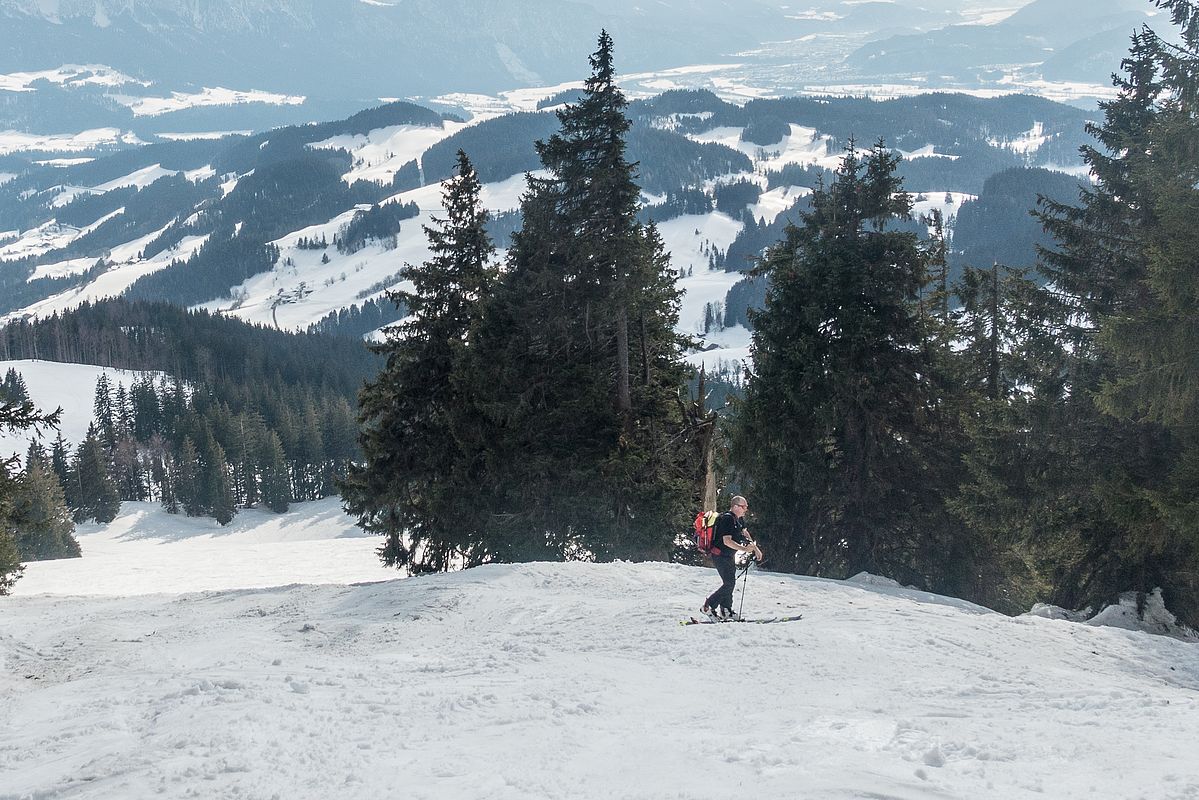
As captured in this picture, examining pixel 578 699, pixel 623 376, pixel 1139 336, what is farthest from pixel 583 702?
pixel 623 376

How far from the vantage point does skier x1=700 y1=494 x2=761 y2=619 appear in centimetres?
1239

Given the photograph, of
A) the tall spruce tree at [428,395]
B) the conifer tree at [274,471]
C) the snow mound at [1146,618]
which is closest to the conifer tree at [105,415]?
the conifer tree at [274,471]

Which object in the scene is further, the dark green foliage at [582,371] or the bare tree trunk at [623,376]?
the bare tree trunk at [623,376]

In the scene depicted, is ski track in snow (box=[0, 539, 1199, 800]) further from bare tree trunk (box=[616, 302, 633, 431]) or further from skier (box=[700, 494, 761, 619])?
bare tree trunk (box=[616, 302, 633, 431])

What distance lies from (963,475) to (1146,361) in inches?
278

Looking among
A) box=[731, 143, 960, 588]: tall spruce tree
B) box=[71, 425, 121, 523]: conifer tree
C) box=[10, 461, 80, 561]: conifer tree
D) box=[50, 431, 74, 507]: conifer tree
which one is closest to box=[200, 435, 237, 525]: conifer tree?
box=[71, 425, 121, 523]: conifer tree

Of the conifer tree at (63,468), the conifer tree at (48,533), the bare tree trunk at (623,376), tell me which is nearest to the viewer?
the bare tree trunk at (623,376)

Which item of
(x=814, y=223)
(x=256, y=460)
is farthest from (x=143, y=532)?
(x=814, y=223)

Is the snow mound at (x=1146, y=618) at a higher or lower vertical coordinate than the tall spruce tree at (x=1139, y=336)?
lower

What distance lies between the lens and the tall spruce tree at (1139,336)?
46.7 ft

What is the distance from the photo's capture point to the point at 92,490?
9006cm

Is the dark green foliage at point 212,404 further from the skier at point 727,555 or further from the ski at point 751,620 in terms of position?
the ski at point 751,620

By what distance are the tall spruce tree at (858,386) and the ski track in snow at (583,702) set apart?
8034mm

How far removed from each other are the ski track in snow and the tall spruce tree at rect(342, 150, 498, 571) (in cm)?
1062
